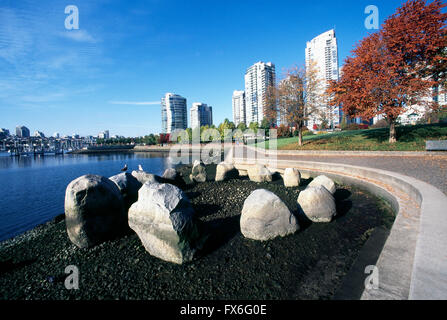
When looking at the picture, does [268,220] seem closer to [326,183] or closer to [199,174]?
[326,183]

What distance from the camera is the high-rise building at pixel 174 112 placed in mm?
137875

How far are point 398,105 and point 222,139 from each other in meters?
66.2

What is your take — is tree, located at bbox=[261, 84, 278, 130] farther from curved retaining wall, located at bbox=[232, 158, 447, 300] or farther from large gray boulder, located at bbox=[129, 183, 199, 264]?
large gray boulder, located at bbox=[129, 183, 199, 264]

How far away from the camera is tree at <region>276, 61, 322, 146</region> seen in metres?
23.0

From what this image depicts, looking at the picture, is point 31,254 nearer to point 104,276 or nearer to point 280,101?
point 104,276

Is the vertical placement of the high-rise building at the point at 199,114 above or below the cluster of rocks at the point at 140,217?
above

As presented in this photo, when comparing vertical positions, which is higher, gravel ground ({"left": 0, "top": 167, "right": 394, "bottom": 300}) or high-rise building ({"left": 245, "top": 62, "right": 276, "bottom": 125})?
high-rise building ({"left": 245, "top": 62, "right": 276, "bottom": 125})

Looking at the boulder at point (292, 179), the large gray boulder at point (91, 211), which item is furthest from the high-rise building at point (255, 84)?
the large gray boulder at point (91, 211)

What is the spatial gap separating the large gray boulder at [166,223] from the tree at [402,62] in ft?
57.1

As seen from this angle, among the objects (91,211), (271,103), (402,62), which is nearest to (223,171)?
(91,211)

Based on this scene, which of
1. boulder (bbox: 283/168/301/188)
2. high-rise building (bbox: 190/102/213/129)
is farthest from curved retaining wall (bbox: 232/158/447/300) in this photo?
high-rise building (bbox: 190/102/213/129)

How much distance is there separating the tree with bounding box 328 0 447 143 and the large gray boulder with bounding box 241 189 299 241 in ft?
50.5

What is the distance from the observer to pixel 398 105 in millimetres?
15367

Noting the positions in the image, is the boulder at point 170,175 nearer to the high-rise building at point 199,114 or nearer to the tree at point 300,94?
the tree at point 300,94
